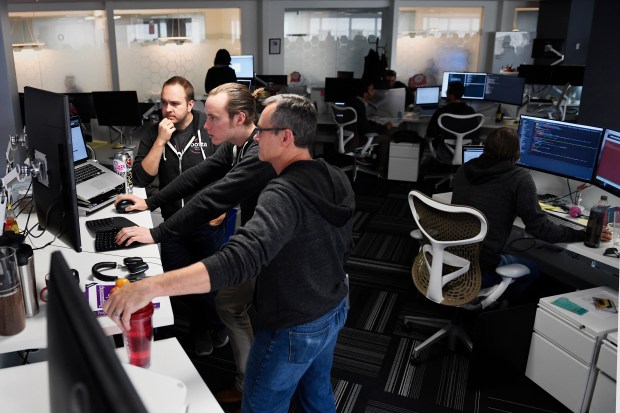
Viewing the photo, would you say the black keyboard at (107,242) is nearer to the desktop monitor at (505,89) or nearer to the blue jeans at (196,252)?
the blue jeans at (196,252)

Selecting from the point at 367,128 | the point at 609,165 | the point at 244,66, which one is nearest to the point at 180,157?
the point at 609,165

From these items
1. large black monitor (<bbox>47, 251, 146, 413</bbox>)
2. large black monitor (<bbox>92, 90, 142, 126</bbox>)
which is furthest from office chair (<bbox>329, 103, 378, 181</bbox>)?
large black monitor (<bbox>47, 251, 146, 413</bbox>)

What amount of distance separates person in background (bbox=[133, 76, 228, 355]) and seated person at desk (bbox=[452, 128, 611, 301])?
4.62ft

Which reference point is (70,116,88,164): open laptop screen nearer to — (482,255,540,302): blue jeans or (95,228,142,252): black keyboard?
(95,228,142,252): black keyboard

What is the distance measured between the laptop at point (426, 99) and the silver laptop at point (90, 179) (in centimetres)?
507

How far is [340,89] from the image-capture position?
7.15 m

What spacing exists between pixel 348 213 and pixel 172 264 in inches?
61.5

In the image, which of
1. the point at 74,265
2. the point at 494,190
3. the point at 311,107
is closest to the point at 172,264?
the point at 74,265

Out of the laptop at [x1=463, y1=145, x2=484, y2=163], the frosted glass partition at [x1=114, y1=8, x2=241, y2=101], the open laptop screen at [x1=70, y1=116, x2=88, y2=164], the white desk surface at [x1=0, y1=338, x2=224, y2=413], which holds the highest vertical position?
the frosted glass partition at [x1=114, y1=8, x2=241, y2=101]

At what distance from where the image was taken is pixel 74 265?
212 cm

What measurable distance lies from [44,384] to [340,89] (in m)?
6.16

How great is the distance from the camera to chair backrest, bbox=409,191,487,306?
8.95ft

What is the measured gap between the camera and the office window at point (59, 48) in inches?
342

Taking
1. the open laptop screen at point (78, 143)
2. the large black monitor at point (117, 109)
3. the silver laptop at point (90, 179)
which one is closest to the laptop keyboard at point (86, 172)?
the silver laptop at point (90, 179)
